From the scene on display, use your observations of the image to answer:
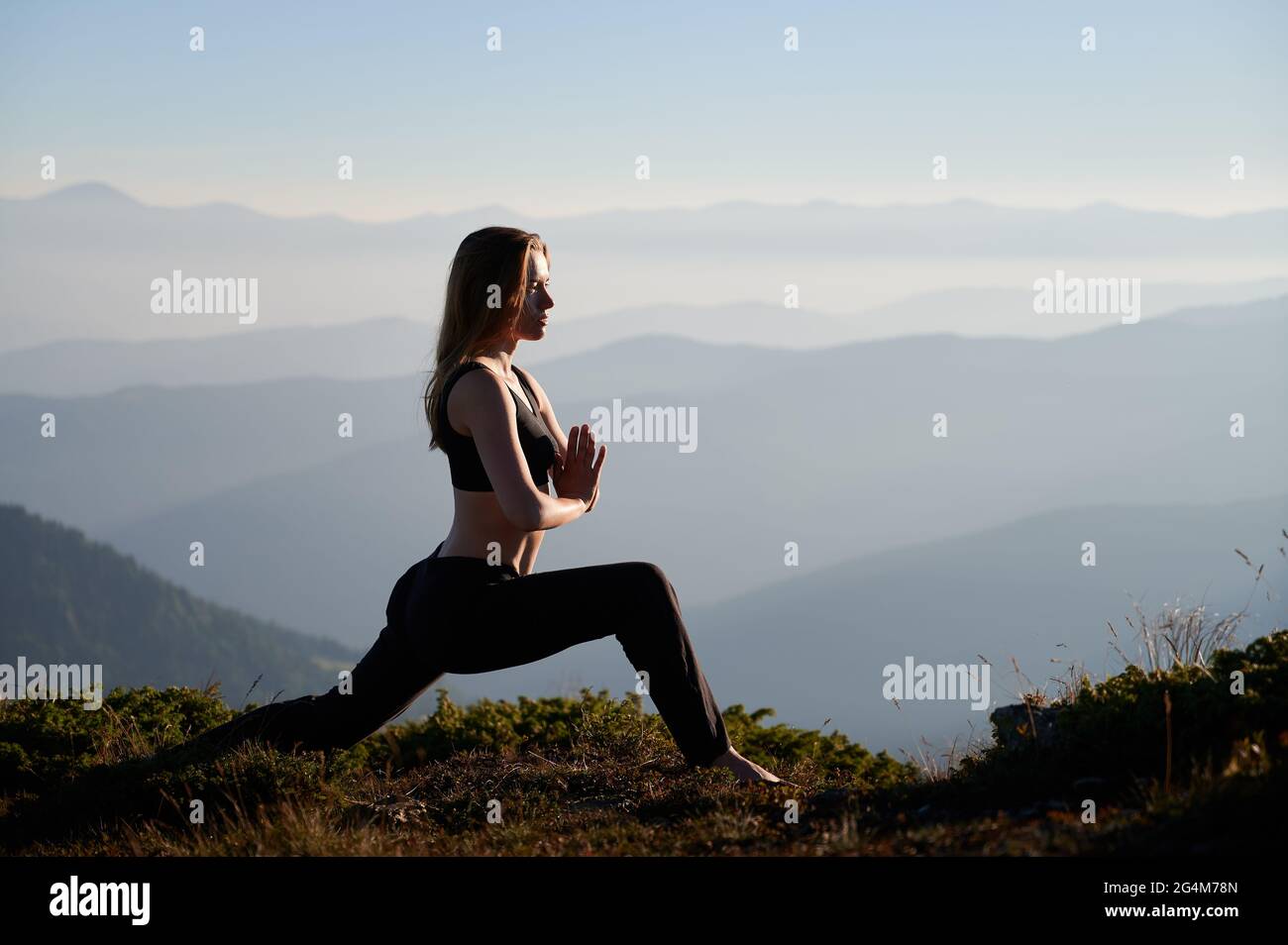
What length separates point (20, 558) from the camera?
109m

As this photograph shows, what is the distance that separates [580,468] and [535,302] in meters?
0.90

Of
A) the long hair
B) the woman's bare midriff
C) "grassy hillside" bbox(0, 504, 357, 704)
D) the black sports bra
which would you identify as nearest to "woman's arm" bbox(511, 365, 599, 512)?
the black sports bra

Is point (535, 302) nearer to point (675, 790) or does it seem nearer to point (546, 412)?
point (546, 412)

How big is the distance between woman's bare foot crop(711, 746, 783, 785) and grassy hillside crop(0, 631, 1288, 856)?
0.23ft

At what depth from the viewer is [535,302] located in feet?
19.9

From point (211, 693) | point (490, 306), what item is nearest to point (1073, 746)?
point (490, 306)

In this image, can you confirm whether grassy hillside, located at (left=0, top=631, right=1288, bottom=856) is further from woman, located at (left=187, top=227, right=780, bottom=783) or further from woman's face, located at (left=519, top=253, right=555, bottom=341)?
woman's face, located at (left=519, top=253, right=555, bottom=341)

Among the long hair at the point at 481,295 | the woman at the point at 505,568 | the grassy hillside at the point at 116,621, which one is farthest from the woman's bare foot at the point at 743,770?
the grassy hillside at the point at 116,621

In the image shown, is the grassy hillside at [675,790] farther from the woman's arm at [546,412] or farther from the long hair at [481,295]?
the long hair at [481,295]

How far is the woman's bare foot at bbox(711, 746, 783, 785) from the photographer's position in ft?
19.1

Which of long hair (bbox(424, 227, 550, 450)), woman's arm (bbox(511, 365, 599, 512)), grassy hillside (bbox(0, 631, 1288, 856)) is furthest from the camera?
woman's arm (bbox(511, 365, 599, 512))

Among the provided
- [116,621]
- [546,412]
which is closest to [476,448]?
[546,412]

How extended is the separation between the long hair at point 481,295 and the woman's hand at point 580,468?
25.1 inches
